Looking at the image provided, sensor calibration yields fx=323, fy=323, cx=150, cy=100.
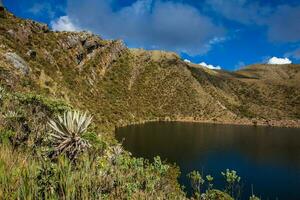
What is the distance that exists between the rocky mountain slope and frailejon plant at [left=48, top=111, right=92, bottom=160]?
70111 mm

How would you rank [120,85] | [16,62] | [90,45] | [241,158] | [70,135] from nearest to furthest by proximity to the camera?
[70,135]
[16,62]
[241,158]
[90,45]
[120,85]

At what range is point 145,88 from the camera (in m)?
158

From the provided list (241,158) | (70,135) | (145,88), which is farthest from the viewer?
(145,88)

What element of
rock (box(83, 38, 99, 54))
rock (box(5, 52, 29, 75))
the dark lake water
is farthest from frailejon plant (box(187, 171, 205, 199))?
rock (box(83, 38, 99, 54))

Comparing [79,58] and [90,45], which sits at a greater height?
[90,45]

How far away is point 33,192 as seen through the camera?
3.72m

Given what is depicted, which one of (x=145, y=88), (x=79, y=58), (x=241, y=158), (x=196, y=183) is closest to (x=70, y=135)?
(x=196, y=183)

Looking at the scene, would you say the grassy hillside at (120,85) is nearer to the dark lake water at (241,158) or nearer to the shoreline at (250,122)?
the shoreline at (250,122)

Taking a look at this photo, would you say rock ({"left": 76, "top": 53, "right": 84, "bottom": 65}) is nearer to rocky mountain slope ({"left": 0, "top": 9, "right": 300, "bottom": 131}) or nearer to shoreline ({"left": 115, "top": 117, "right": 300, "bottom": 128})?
rocky mountain slope ({"left": 0, "top": 9, "right": 300, "bottom": 131})

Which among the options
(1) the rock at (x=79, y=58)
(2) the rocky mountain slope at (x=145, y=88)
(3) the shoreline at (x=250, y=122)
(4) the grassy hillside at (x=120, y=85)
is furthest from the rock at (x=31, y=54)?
(3) the shoreline at (x=250, y=122)

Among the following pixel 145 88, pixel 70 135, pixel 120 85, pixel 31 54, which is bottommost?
pixel 70 135

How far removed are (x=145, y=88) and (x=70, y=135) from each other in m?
150

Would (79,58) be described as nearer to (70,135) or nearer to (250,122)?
(250,122)

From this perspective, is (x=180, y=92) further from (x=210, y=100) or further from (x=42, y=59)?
(x=42, y=59)
